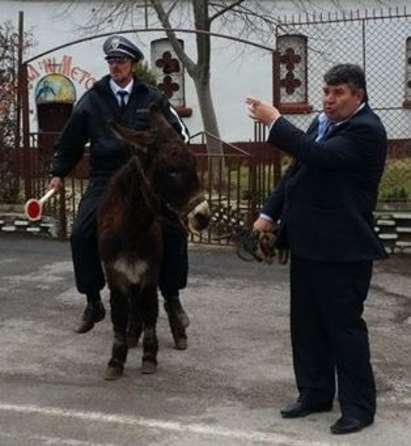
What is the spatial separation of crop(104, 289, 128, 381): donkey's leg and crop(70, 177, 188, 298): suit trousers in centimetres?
59

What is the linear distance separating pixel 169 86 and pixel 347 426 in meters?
15.4

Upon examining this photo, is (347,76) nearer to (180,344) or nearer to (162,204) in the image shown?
(162,204)

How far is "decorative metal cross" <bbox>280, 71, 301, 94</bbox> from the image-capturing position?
14.9m

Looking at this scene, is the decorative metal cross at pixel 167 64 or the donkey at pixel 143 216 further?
the decorative metal cross at pixel 167 64

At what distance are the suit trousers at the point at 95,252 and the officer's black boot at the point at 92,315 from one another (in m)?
0.15

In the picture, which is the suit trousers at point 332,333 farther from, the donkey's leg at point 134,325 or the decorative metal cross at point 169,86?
the decorative metal cross at point 169,86

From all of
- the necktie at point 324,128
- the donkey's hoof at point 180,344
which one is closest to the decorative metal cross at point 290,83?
the donkey's hoof at point 180,344

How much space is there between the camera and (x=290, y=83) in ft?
49.2

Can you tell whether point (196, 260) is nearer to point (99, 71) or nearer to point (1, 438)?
point (1, 438)

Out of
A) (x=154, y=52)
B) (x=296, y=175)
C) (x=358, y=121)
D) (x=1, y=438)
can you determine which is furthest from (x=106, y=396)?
(x=154, y=52)

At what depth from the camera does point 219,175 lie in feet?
36.2

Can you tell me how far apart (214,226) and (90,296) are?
457 centimetres

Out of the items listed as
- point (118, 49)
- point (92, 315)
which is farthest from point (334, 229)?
point (92, 315)

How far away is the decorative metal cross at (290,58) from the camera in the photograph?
1483cm
